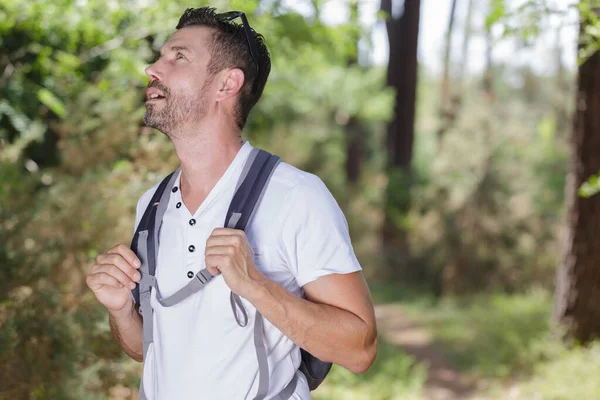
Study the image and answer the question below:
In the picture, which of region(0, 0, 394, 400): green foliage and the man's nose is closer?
the man's nose

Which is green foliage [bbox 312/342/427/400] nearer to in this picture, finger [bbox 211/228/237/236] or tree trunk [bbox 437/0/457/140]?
finger [bbox 211/228/237/236]

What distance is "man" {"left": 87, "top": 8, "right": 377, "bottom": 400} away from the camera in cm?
204

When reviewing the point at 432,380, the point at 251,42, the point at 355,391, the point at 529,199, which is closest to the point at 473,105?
the point at 529,199

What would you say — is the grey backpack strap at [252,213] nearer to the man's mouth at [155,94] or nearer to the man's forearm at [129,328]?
the man's mouth at [155,94]

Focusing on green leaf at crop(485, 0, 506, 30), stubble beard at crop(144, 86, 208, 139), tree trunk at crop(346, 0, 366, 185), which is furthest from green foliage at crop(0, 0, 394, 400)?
tree trunk at crop(346, 0, 366, 185)

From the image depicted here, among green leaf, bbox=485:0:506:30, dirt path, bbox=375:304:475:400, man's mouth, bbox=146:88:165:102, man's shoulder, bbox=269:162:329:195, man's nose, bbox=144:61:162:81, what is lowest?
dirt path, bbox=375:304:475:400

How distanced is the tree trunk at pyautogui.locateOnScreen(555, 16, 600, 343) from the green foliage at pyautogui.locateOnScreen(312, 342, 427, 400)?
1.86 meters

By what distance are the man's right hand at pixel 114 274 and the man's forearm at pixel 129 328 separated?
5.0 inches

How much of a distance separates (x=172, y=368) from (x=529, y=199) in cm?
1215

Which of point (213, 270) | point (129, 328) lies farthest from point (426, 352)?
point (213, 270)

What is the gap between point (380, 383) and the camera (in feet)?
24.9

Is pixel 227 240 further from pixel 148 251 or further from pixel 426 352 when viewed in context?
pixel 426 352

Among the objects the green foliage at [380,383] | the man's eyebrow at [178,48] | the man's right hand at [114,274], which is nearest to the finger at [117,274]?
the man's right hand at [114,274]

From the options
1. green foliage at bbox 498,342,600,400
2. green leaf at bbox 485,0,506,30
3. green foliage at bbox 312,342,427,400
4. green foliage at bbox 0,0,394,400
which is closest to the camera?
green foliage at bbox 0,0,394,400
